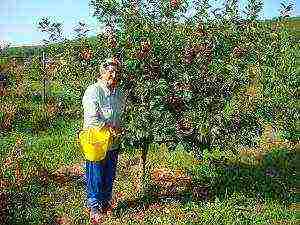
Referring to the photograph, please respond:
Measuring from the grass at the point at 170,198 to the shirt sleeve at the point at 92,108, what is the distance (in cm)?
160

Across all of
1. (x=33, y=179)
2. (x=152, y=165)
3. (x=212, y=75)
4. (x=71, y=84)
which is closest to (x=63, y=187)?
(x=33, y=179)

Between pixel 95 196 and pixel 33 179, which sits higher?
pixel 95 196

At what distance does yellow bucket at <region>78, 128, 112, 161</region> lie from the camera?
864 cm

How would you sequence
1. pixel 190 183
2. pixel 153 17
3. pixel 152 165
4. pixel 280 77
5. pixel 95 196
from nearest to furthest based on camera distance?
pixel 95 196 < pixel 153 17 < pixel 190 183 < pixel 152 165 < pixel 280 77

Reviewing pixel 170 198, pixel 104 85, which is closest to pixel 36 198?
pixel 170 198

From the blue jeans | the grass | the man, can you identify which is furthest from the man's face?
the grass

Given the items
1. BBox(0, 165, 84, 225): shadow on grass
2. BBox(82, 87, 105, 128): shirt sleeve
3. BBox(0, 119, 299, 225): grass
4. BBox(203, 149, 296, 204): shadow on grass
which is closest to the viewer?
BBox(82, 87, 105, 128): shirt sleeve

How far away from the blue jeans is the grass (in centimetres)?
36

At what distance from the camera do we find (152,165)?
1199 centimetres

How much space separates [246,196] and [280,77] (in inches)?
155

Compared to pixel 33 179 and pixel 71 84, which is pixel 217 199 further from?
pixel 71 84

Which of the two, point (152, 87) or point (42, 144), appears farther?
point (42, 144)

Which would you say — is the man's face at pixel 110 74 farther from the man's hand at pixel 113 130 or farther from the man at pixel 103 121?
the man's hand at pixel 113 130

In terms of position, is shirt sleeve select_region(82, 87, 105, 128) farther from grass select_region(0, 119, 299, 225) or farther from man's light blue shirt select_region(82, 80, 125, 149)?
grass select_region(0, 119, 299, 225)
